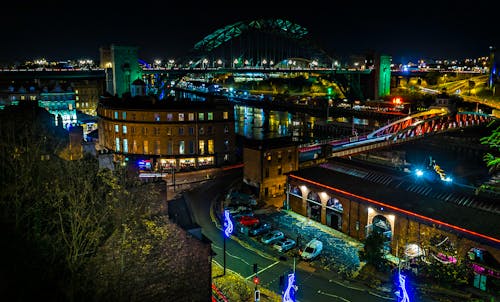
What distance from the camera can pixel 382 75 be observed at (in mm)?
71812

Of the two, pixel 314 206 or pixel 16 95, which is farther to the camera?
pixel 16 95

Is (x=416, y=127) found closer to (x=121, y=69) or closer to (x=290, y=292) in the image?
(x=121, y=69)

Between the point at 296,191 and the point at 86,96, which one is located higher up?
the point at 86,96

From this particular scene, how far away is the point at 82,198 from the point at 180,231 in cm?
228

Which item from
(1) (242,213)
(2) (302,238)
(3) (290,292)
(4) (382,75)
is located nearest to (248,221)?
(1) (242,213)

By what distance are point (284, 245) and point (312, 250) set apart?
3.99ft

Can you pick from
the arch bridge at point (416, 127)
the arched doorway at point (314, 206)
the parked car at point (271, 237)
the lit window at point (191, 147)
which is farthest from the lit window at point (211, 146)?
the parked car at point (271, 237)

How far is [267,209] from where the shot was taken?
21938 millimetres

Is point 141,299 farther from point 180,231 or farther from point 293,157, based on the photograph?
point 293,157

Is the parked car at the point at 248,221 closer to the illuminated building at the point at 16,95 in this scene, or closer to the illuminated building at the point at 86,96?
the illuminated building at the point at 16,95

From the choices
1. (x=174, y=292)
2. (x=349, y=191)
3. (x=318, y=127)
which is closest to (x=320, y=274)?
(x=349, y=191)

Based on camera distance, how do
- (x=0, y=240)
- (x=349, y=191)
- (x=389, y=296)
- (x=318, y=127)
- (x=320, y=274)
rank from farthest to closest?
(x=318, y=127), (x=349, y=191), (x=320, y=274), (x=389, y=296), (x=0, y=240)

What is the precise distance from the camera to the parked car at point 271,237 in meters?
17.4

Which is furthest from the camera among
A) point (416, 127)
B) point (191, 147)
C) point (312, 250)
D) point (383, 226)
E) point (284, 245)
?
point (416, 127)
